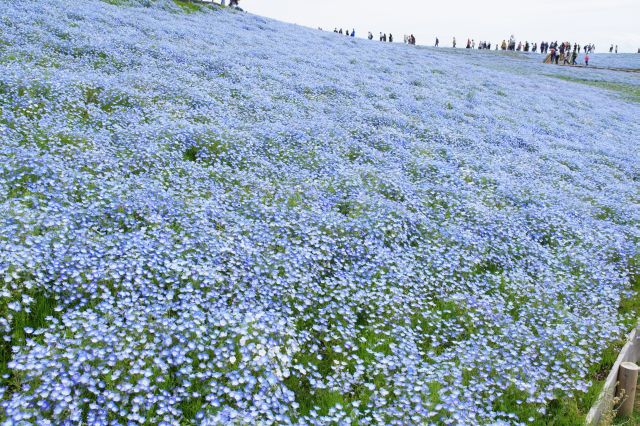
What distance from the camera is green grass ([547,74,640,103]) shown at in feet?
135

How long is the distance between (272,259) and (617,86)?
164ft

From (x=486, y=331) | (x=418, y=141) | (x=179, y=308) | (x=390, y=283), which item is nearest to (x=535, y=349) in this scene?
(x=486, y=331)

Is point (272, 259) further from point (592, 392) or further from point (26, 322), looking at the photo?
point (592, 392)

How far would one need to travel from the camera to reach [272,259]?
6344 mm

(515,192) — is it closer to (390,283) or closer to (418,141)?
(418,141)

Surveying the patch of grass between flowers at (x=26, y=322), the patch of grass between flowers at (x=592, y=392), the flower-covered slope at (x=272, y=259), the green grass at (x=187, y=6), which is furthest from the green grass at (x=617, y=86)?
the patch of grass between flowers at (x=26, y=322)

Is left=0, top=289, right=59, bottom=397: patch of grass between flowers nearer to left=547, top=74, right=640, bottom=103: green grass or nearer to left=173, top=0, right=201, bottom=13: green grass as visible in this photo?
left=173, top=0, right=201, bottom=13: green grass

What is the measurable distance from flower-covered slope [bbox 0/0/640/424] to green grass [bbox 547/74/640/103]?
108 feet

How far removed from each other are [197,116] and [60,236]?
6628 mm

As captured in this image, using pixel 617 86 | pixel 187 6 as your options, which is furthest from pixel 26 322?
pixel 617 86

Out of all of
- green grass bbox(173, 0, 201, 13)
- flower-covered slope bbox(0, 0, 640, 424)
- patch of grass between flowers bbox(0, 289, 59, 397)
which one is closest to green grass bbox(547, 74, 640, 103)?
flower-covered slope bbox(0, 0, 640, 424)

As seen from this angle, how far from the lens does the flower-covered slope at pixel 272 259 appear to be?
4.46 meters

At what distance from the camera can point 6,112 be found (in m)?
8.95

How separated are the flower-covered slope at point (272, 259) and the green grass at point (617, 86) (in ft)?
108
